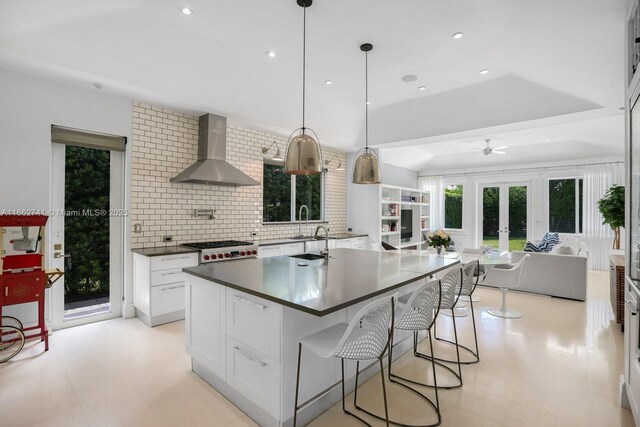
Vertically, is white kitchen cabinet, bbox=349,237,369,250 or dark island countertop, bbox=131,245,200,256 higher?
dark island countertop, bbox=131,245,200,256

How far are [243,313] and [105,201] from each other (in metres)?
3.02

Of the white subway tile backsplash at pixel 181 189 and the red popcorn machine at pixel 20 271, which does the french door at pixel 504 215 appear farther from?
the red popcorn machine at pixel 20 271

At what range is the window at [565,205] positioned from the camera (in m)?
7.75

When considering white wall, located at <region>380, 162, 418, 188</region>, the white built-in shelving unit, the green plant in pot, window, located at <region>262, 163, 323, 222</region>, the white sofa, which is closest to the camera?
the green plant in pot

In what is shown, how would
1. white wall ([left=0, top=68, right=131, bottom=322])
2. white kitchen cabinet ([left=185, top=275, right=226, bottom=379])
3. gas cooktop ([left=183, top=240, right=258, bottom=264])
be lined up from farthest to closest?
gas cooktop ([left=183, top=240, right=258, bottom=264]), white wall ([left=0, top=68, right=131, bottom=322]), white kitchen cabinet ([left=185, top=275, right=226, bottom=379])

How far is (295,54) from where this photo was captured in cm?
370

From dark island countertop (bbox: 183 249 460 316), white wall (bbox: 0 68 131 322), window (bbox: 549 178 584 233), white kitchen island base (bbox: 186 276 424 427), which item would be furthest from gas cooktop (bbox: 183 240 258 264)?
window (bbox: 549 178 584 233)

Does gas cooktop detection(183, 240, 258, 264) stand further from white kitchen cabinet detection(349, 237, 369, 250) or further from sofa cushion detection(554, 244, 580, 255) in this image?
sofa cushion detection(554, 244, 580, 255)

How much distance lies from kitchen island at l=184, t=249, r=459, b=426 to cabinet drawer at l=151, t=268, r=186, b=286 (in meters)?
1.32

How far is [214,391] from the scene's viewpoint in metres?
2.44

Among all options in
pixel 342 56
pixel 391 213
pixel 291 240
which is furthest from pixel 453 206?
pixel 342 56

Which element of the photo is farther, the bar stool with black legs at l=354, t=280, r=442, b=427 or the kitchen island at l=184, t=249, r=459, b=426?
the bar stool with black legs at l=354, t=280, r=442, b=427

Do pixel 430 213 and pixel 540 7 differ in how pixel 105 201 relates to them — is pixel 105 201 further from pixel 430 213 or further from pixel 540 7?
pixel 430 213

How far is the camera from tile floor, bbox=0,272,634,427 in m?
2.14
